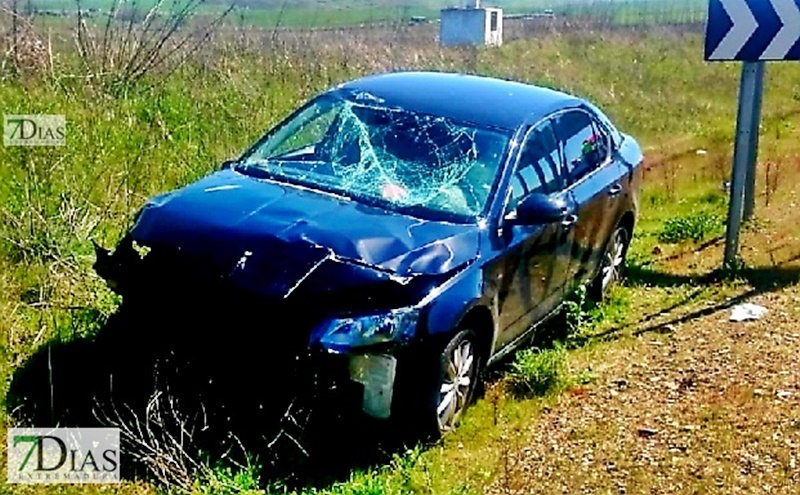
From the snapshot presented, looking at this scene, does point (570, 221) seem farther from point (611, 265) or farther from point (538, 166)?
point (611, 265)

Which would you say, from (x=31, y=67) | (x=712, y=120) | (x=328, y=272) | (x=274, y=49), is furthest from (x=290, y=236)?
(x=712, y=120)

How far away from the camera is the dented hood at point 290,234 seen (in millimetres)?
4336

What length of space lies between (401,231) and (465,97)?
1451 millimetres

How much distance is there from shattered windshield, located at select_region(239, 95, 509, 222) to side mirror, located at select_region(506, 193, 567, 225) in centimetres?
20

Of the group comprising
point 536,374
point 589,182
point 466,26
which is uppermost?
point 466,26

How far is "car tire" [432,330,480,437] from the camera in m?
4.52

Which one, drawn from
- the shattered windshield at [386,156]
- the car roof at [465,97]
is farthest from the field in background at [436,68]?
the car roof at [465,97]

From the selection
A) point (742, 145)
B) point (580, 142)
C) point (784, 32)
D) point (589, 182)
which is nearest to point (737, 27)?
point (784, 32)

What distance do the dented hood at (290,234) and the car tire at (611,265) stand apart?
2336 millimetres

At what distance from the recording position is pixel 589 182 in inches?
245

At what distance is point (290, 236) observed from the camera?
4.45 meters

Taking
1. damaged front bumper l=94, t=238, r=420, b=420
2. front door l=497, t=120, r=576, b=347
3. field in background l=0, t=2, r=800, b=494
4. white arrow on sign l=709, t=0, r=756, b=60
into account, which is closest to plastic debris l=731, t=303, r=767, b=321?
field in background l=0, t=2, r=800, b=494

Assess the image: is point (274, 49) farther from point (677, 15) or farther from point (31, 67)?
point (677, 15)

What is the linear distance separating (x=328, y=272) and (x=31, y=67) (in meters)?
4.84
